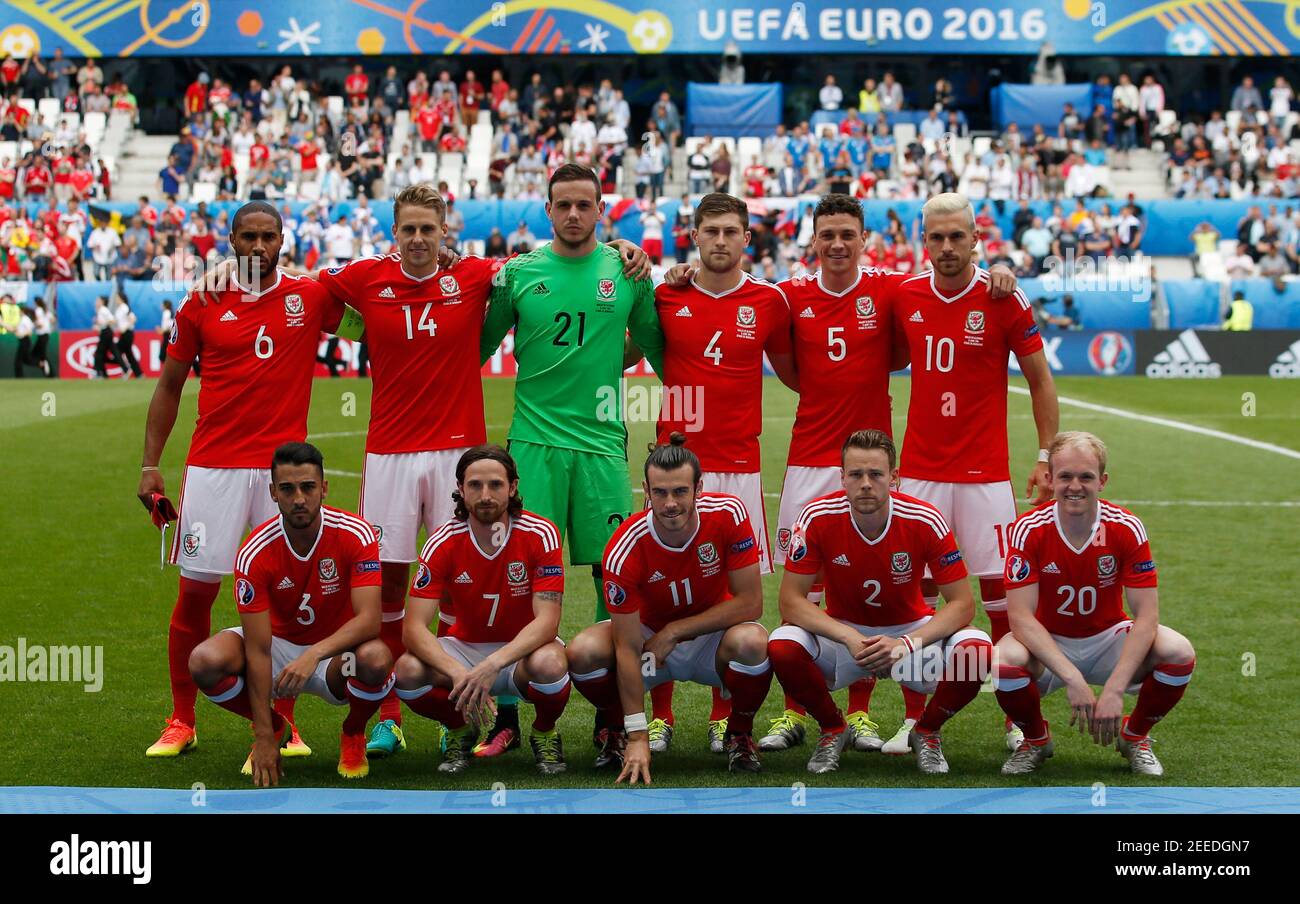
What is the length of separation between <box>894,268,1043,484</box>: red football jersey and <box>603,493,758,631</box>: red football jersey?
1.10 metres

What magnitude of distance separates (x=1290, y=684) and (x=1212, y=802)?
238cm

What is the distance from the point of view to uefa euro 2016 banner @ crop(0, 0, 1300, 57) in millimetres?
35562

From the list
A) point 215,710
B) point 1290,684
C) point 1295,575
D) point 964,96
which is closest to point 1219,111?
point 964,96

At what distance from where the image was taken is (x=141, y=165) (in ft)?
117

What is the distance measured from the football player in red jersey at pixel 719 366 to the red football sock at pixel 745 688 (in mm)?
561

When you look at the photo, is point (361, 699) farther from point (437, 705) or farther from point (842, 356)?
point (842, 356)

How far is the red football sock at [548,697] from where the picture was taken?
5895 millimetres

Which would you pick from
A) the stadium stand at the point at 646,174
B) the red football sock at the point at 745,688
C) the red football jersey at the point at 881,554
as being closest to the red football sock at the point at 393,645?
the red football sock at the point at 745,688

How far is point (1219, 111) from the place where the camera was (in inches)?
1421

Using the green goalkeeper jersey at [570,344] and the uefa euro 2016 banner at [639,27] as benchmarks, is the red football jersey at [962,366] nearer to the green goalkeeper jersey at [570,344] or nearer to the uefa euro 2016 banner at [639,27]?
the green goalkeeper jersey at [570,344]

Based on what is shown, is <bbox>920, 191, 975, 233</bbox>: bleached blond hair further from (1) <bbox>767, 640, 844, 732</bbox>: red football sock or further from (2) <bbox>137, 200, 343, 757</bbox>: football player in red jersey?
(2) <bbox>137, 200, 343, 757</bbox>: football player in red jersey

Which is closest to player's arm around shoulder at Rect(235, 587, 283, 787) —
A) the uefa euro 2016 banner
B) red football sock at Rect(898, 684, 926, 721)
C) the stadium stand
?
red football sock at Rect(898, 684, 926, 721)

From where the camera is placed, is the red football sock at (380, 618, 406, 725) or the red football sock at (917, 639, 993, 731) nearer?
the red football sock at (917, 639, 993, 731)
